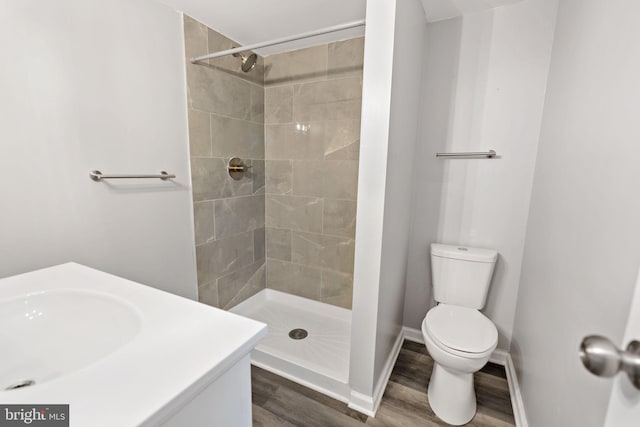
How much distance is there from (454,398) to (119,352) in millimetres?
1614

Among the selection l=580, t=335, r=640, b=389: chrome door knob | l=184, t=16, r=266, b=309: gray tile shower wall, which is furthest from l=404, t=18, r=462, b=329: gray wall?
l=580, t=335, r=640, b=389: chrome door knob

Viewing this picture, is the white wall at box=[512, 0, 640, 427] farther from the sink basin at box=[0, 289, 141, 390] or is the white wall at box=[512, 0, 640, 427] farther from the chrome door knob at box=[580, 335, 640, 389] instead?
the sink basin at box=[0, 289, 141, 390]

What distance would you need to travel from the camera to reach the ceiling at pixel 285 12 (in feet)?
5.42

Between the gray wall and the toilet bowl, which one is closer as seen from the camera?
the toilet bowl

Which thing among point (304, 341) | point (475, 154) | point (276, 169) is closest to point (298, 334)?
point (304, 341)

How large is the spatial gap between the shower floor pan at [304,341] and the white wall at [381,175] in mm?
217

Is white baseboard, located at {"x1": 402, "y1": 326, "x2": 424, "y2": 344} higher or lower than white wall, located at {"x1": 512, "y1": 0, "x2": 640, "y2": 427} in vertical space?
lower

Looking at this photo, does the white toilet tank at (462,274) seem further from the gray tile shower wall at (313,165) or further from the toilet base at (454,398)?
the gray tile shower wall at (313,165)

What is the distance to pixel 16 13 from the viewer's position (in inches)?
43.2

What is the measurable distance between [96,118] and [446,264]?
2146 mm

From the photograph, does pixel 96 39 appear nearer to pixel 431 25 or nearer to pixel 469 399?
pixel 431 25

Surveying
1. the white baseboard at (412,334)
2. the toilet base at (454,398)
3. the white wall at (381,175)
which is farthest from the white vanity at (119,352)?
the white baseboard at (412,334)

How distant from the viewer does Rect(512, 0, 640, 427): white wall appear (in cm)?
75

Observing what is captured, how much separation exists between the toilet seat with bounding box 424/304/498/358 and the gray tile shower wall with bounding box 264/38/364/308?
34.0 inches
